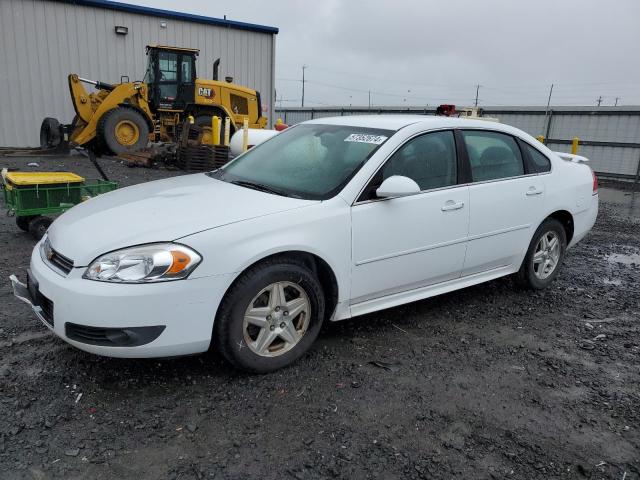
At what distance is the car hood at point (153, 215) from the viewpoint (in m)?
2.76

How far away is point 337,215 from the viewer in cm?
320

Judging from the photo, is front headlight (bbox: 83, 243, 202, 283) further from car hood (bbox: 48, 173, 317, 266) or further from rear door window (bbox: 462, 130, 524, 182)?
rear door window (bbox: 462, 130, 524, 182)

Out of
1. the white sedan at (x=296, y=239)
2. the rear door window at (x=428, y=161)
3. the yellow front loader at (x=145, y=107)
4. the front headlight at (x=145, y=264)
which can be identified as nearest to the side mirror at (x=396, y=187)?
the white sedan at (x=296, y=239)

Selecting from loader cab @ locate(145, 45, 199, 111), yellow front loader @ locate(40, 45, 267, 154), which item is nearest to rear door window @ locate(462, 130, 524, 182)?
yellow front loader @ locate(40, 45, 267, 154)

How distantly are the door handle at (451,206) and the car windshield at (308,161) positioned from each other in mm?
654

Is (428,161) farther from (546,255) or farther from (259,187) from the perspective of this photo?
(546,255)

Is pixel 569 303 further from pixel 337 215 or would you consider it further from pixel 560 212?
pixel 337 215

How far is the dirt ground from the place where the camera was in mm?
2383

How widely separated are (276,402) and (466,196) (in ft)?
6.86

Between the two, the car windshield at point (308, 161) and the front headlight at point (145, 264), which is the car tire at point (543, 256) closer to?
the car windshield at point (308, 161)

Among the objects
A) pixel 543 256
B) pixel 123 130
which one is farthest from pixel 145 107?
pixel 543 256

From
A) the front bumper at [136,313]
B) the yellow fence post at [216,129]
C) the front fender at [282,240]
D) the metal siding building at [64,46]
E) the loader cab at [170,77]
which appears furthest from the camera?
the metal siding building at [64,46]

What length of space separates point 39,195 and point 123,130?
893 cm

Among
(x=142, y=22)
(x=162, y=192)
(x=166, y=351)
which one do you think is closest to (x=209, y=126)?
(x=142, y=22)
